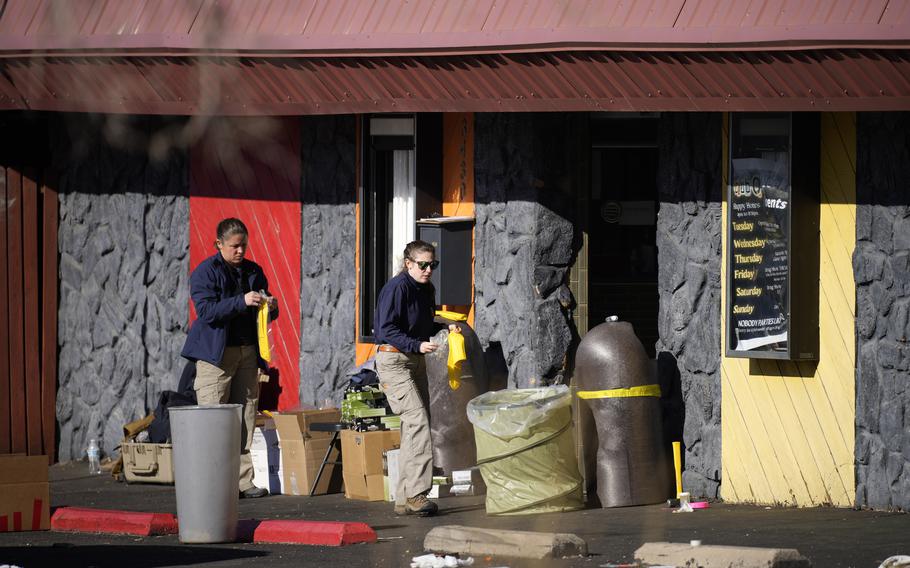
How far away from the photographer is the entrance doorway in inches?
683

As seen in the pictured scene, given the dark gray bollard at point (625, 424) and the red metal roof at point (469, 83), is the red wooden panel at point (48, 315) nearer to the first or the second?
the red metal roof at point (469, 83)

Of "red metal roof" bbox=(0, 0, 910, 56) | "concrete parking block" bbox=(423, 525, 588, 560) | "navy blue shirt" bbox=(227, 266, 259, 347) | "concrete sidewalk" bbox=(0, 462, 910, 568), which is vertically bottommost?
"concrete sidewalk" bbox=(0, 462, 910, 568)

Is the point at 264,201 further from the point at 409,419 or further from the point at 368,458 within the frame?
the point at 409,419

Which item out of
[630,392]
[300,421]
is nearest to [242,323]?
[300,421]

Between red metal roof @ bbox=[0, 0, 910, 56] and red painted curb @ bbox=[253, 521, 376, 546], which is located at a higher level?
red metal roof @ bbox=[0, 0, 910, 56]

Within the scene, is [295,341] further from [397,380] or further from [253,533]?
[253,533]

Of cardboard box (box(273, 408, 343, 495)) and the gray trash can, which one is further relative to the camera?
cardboard box (box(273, 408, 343, 495))

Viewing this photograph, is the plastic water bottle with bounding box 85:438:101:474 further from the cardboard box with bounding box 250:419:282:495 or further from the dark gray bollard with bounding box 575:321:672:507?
the dark gray bollard with bounding box 575:321:672:507

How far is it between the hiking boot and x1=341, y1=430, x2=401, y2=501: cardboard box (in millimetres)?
927

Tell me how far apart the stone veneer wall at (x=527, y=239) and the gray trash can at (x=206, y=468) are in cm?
334

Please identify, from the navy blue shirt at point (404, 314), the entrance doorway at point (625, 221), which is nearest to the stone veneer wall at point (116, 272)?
the navy blue shirt at point (404, 314)

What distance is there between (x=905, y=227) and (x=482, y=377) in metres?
3.51

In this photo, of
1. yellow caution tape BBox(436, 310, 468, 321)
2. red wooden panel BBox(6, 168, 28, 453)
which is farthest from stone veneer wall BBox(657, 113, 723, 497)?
red wooden panel BBox(6, 168, 28, 453)

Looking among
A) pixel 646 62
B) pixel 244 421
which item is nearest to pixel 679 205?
pixel 646 62
